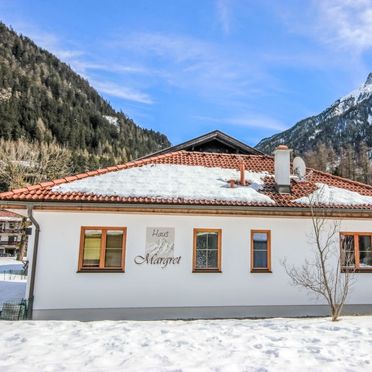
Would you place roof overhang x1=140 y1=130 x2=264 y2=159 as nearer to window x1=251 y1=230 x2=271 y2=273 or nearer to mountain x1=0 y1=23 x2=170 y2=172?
window x1=251 y1=230 x2=271 y2=273

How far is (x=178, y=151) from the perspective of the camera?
15.0m

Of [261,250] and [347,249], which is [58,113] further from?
[347,249]

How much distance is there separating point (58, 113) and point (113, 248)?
10711 centimetres

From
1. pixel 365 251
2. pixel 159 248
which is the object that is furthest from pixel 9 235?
pixel 365 251

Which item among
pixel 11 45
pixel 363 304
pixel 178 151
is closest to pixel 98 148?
pixel 11 45

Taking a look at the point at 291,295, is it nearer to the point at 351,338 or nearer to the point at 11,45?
the point at 351,338

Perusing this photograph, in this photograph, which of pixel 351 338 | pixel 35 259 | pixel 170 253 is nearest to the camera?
pixel 351 338

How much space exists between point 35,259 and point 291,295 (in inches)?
277

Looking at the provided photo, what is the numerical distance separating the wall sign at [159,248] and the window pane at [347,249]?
492 centimetres

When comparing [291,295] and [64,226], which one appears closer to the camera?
[64,226]

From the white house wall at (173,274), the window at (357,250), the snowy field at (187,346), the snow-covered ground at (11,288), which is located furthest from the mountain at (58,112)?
the snowy field at (187,346)

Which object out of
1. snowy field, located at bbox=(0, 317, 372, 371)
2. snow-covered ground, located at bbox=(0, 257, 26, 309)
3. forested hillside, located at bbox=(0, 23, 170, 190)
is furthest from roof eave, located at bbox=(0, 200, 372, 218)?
forested hillside, located at bbox=(0, 23, 170, 190)

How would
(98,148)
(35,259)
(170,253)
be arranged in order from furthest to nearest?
(98,148), (170,253), (35,259)

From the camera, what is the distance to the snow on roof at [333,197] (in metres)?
10.6
